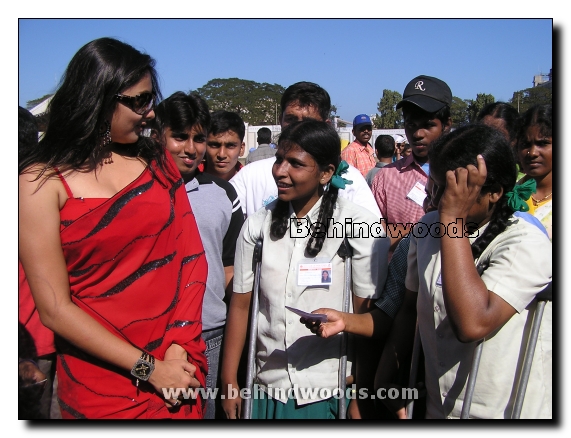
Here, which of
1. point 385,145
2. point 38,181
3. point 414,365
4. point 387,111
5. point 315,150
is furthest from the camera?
point 387,111

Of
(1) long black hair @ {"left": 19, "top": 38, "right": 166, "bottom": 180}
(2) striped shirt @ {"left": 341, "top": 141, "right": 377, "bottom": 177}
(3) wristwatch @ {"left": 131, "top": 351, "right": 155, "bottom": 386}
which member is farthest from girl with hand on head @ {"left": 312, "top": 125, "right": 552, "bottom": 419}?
(2) striped shirt @ {"left": 341, "top": 141, "right": 377, "bottom": 177}

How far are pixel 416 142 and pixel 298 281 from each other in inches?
65.7

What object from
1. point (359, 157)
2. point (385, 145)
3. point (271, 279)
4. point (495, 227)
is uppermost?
point (385, 145)

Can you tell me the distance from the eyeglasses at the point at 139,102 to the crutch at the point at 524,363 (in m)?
1.63

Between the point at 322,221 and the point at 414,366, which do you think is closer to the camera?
the point at 414,366

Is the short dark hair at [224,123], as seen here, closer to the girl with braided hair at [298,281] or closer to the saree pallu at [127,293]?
the girl with braided hair at [298,281]

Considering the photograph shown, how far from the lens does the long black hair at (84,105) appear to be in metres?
1.89

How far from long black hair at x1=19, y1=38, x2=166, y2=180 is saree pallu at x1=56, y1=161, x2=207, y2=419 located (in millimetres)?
210

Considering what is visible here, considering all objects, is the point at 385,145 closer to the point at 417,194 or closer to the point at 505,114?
the point at 505,114

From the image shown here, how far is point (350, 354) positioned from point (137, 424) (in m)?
1.07

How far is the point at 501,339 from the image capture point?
1.92 metres

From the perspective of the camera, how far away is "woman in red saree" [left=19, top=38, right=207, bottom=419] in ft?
5.91

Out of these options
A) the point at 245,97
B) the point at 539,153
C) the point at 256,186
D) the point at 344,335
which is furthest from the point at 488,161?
the point at 245,97

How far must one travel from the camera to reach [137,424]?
1992mm
